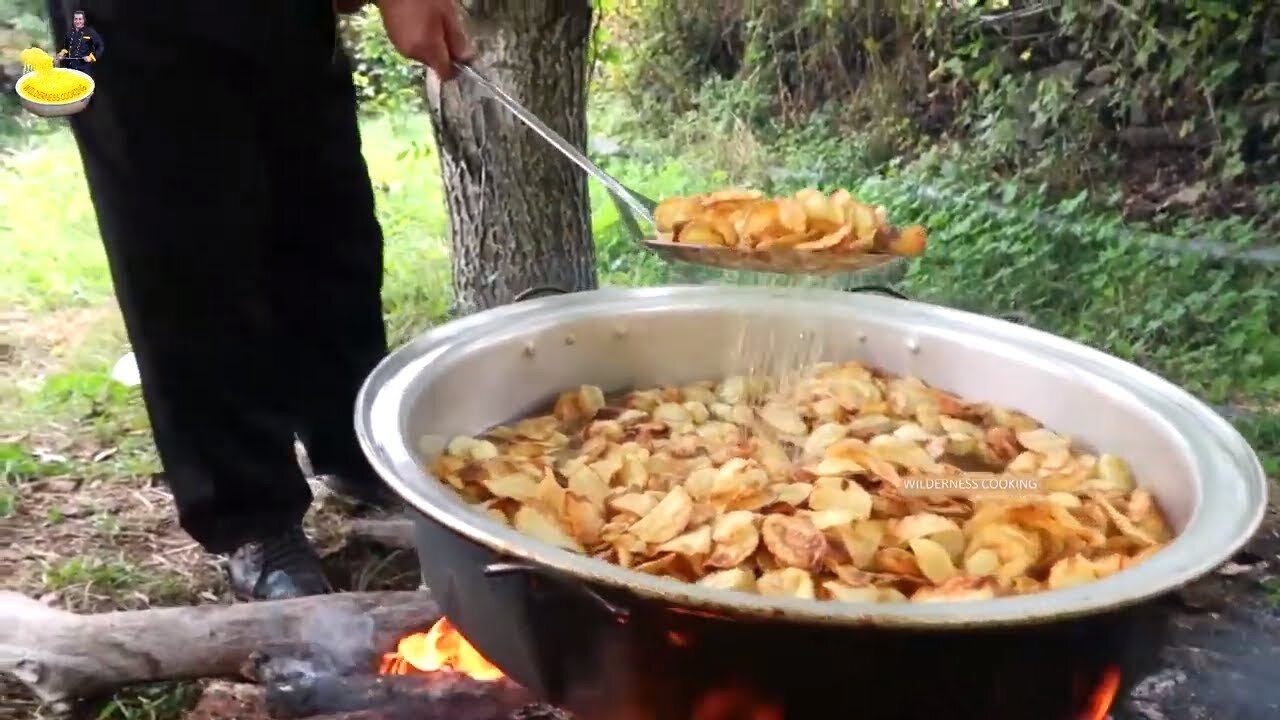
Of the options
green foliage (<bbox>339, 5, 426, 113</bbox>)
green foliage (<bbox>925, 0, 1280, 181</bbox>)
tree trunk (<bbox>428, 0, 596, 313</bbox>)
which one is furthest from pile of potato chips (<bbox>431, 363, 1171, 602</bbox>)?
green foliage (<bbox>339, 5, 426, 113</bbox>)

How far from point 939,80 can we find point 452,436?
3.93 meters

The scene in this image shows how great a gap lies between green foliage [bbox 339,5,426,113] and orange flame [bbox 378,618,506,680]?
139 inches

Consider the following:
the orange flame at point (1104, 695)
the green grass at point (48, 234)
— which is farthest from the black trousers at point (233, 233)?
the green grass at point (48, 234)

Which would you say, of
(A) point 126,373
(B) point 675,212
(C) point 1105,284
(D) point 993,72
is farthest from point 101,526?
(D) point 993,72

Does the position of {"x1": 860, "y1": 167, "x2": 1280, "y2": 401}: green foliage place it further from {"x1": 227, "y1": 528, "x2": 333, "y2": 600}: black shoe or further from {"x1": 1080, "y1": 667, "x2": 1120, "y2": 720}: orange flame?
{"x1": 227, "y1": 528, "x2": 333, "y2": 600}: black shoe

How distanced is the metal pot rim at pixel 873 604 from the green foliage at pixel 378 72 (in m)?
3.25

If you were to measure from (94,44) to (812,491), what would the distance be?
1.13 m

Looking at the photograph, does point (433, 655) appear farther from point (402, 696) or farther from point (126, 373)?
point (126, 373)

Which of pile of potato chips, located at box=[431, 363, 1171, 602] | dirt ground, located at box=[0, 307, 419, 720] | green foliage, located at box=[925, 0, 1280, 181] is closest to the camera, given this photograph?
pile of potato chips, located at box=[431, 363, 1171, 602]

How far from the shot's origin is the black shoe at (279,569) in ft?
5.94

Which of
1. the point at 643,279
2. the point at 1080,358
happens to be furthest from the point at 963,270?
the point at 1080,358

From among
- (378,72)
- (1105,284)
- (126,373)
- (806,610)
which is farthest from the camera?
(378,72)

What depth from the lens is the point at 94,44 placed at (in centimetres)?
148

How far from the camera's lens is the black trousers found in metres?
1.53
